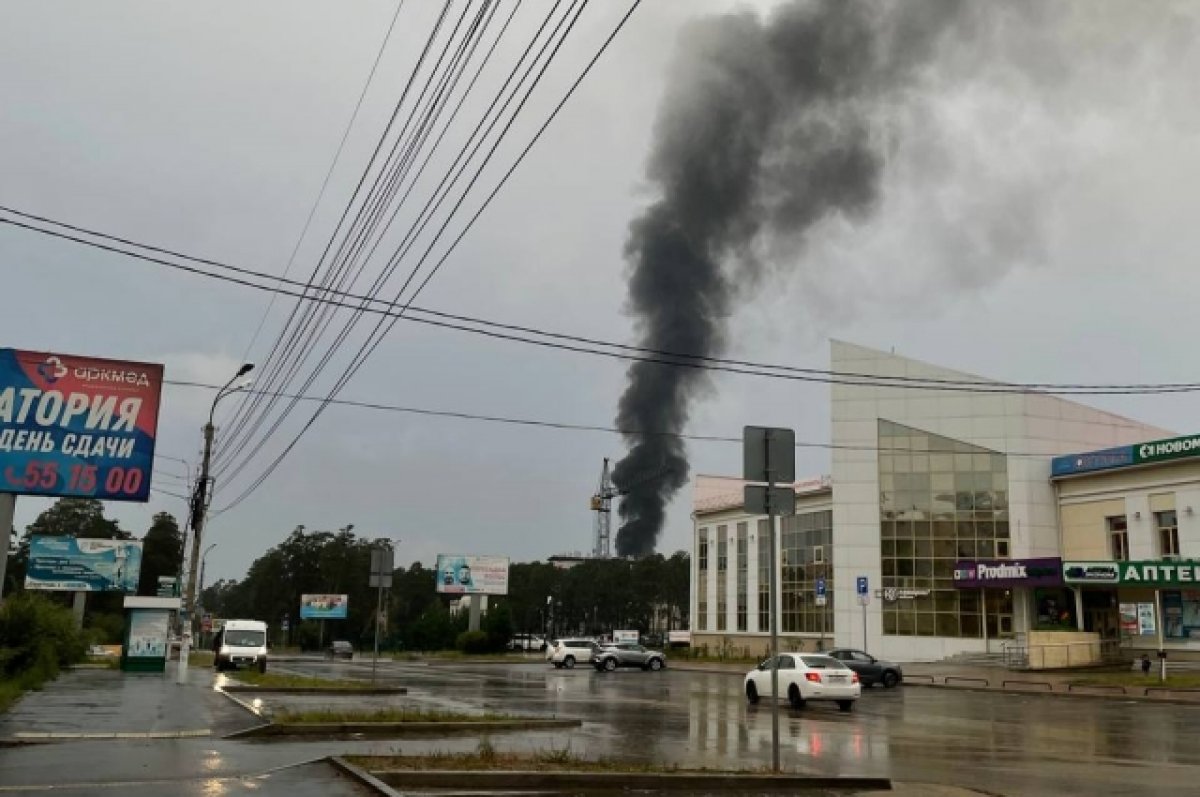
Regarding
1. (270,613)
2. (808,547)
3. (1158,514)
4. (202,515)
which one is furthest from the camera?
(270,613)

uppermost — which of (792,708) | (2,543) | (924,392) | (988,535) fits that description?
(924,392)

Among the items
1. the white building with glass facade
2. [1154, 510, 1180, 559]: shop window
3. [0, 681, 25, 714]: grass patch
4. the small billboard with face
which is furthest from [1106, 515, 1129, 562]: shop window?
the small billboard with face

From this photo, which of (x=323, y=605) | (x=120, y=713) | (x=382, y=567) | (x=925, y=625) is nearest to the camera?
(x=120, y=713)

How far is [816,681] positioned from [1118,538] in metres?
31.5

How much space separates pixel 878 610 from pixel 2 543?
1809 inches

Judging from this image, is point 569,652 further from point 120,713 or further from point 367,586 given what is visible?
point 367,586

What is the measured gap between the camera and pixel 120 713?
1817 centimetres

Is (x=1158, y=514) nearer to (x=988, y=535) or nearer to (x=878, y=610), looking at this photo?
(x=988, y=535)

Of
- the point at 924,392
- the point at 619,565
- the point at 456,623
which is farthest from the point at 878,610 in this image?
the point at 619,565

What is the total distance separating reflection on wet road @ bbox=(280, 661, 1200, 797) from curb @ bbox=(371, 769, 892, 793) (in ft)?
6.14

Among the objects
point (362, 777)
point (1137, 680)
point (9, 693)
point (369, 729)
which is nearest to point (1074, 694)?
point (1137, 680)

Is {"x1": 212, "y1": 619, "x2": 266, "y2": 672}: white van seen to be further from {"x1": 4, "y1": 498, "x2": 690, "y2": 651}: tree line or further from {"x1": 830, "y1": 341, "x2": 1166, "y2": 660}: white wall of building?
{"x1": 4, "y1": 498, "x2": 690, "y2": 651}: tree line

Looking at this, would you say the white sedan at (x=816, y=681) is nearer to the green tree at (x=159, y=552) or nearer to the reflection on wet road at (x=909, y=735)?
the reflection on wet road at (x=909, y=735)

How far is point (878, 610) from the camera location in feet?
182
